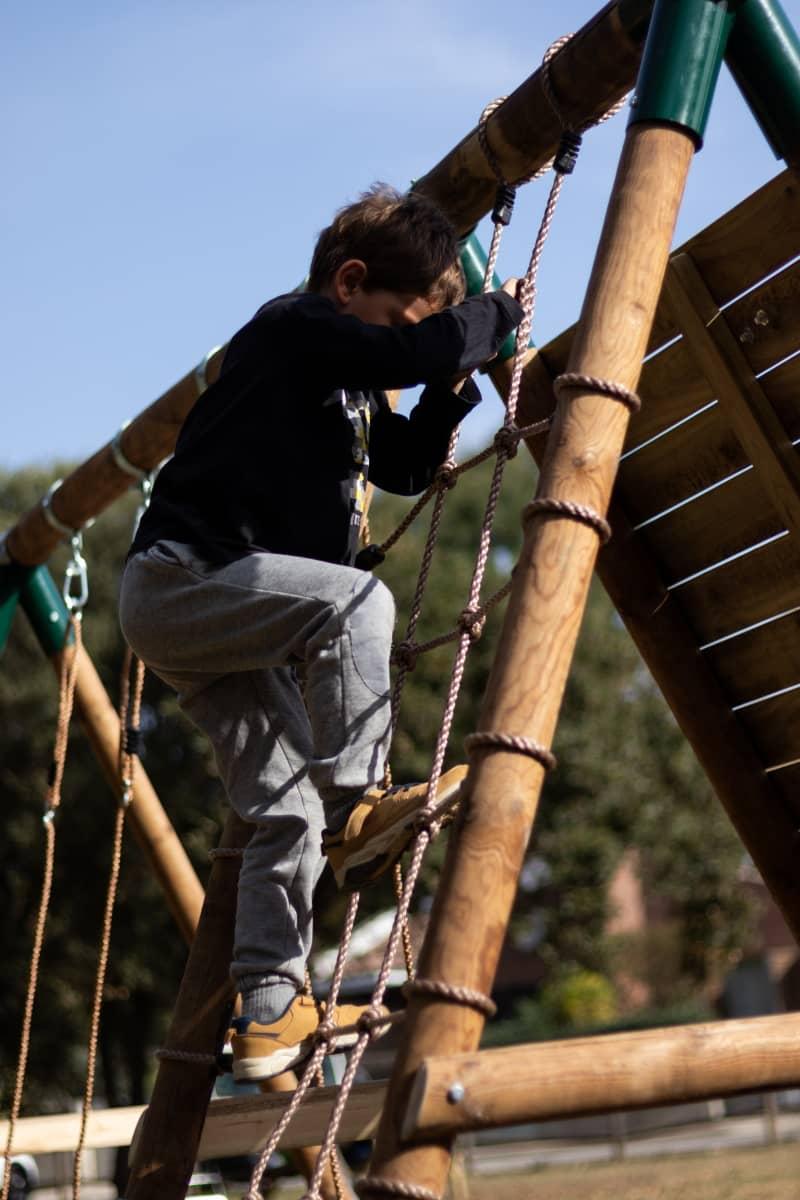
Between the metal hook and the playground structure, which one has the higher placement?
the metal hook

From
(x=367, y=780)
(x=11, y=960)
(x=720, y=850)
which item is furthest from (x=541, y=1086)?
(x=720, y=850)

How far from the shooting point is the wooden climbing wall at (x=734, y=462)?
10.7ft

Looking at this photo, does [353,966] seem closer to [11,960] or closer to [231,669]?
[11,960]

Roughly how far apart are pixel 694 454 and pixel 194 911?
2.75 meters

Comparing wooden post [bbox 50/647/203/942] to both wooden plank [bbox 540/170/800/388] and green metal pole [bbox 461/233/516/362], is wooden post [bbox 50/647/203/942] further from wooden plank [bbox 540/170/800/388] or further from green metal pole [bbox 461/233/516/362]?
wooden plank [bbox 540/170/800/388]

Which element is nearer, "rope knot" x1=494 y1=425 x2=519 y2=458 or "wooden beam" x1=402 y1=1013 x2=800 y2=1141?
"wooden beam" x1=402 y1=1013 x2=800 y2=1141

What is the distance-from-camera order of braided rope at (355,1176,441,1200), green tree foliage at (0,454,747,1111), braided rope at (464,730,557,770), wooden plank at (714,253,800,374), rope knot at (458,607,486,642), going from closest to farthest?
1. braided rope at (355,1176,441,1200)
2. braided rope at (464,730,557,770)
3. rope knot at (458,607,486,642)
4. wooden plank at (714,253,800,374)
5. green tree foliage at (0,454,747,1111)

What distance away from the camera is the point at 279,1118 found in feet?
9.16

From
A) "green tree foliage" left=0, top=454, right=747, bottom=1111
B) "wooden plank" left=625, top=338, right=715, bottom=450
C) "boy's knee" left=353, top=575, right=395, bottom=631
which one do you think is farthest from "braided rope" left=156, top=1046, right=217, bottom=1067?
"green tree foliage" left=0, top=454, right=747, bottom=1111

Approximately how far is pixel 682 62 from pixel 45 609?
388 cm

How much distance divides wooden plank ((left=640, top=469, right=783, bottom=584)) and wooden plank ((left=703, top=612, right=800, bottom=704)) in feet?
0.69

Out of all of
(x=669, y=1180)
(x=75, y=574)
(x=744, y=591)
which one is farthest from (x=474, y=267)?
(x=669, y=1180)

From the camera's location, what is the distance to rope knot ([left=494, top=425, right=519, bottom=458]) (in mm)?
2902

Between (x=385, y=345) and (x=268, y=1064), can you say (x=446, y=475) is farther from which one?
(x=268, y=1064)
